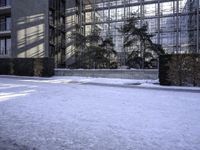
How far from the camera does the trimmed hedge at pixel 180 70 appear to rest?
1466 cm

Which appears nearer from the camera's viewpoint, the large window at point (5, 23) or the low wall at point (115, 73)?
the low wall at point (115, 73)

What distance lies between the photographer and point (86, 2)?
38.1 m

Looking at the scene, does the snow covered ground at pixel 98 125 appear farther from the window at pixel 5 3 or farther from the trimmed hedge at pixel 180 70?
the window at pixel 5 3

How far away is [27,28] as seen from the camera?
92.6 ft

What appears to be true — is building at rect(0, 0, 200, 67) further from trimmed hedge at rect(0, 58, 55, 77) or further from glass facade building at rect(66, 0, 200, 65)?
trimmed hedge at rect(0, 58, 55, 77)

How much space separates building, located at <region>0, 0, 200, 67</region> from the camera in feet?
92.6

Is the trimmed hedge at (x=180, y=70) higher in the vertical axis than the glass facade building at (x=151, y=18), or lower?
lower

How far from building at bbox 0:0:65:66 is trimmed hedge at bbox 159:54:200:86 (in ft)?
53.7

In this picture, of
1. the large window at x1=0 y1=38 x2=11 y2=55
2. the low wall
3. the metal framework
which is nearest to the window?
the large window at x1=0 y1=38 x2=11 y2=55

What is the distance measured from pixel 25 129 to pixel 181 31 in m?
31.6

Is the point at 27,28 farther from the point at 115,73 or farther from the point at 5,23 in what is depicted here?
the point at 115,73

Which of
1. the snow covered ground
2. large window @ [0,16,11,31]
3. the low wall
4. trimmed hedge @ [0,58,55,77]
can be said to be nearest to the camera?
the snow covered ground

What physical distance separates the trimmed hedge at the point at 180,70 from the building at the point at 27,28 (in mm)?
16376

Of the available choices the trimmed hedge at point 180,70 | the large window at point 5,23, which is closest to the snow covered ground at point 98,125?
the trimmed hedge at point 180,70
